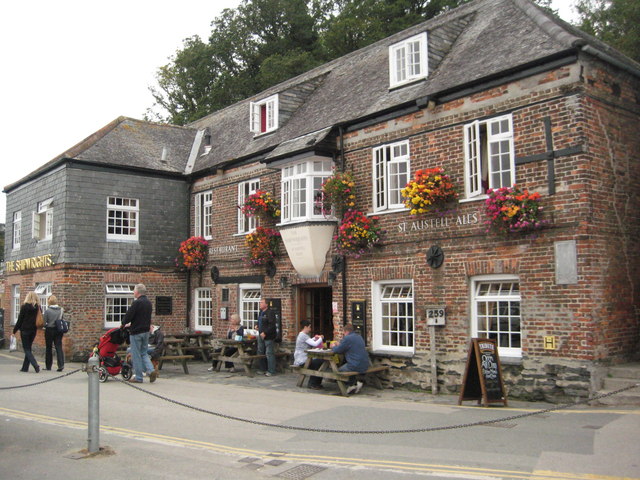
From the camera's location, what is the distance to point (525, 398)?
11.3 metres

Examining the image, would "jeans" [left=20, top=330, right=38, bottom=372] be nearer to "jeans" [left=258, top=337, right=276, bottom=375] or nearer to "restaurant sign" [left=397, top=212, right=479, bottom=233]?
"jeans" [left=258, top=337, right=276, bottom=375]

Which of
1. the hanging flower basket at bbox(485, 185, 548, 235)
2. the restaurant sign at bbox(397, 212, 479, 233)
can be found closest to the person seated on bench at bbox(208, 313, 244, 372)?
the restaurant sign at bbox(397, 212, 479, 233)

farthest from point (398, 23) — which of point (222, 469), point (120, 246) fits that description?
point (222, 469)

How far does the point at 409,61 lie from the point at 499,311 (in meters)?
6.66

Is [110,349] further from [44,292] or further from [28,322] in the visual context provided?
[44,292]

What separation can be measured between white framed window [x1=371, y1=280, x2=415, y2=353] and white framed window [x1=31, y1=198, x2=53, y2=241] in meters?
12.5

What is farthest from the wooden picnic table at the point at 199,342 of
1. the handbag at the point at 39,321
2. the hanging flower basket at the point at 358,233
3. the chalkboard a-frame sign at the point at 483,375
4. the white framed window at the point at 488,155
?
the white framed window at the point at 488,155

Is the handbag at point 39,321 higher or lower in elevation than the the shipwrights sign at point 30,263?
lower

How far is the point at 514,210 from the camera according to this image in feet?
36.8

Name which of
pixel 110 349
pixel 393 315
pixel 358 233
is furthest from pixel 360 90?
pixel 110 349

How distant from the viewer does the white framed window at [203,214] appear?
2116cm

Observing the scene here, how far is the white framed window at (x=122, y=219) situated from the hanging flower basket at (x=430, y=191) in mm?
11375

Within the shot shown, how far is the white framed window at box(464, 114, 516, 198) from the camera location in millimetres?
12137

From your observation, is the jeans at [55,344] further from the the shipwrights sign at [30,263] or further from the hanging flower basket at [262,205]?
the hanging flower basket at [262,205]
